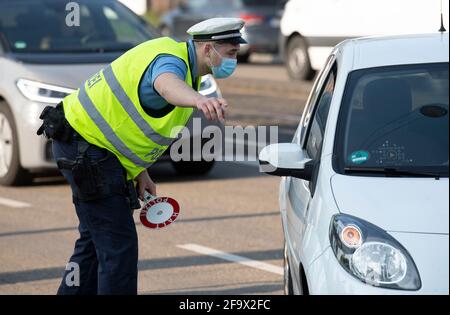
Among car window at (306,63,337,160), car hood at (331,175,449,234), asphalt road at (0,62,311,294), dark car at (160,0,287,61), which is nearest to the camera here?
car hood at (331,175,449,234)

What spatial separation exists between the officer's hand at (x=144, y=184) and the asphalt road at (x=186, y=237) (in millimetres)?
1413

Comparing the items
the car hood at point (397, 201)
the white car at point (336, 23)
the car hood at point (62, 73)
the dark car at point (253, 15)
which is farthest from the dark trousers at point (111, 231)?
the dark car at point (253, 15)

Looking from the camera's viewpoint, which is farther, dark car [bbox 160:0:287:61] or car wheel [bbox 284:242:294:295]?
dark car [bbox 160:0:287:61]

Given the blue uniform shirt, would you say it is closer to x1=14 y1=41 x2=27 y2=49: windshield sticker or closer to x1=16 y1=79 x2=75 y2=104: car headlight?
x1=16 y1=79 x2=75 y2=104: car headlight

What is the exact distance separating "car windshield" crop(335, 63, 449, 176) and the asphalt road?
202 cm

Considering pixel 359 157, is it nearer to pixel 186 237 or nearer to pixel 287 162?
pixel 287 162

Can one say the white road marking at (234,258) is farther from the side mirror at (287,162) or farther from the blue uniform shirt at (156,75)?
the blue uniform shirt at (156,75)

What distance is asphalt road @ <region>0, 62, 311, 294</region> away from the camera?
759 cm

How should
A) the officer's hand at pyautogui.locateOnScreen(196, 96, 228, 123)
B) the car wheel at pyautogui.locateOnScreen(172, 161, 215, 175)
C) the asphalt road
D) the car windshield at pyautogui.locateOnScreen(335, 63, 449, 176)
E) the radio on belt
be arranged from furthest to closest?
the car wheel at pyautogui.locateOnScreen(172, 161, 215, 175) → the asphalt road → the radio on belt → the car windshield at pyautogui.locateOnScreen(335, 63, 449, 176) → the officer's hand at pyautogui.locateOnScreen(196, 96, 228, 123)

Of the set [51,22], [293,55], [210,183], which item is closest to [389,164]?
[210,183]

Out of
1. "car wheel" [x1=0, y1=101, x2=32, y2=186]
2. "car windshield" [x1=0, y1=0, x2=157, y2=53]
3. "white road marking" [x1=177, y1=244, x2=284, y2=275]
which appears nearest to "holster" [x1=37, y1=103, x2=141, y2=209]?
"white road marking" [x1=177, y1=244, x2=284, y2=275]

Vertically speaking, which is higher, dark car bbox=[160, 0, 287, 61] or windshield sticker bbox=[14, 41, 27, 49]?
dark car bbox=[160, 0, 287, 61]

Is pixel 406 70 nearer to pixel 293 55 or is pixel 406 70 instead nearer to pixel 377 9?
pixel 377 9

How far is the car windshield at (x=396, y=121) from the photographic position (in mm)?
5305
